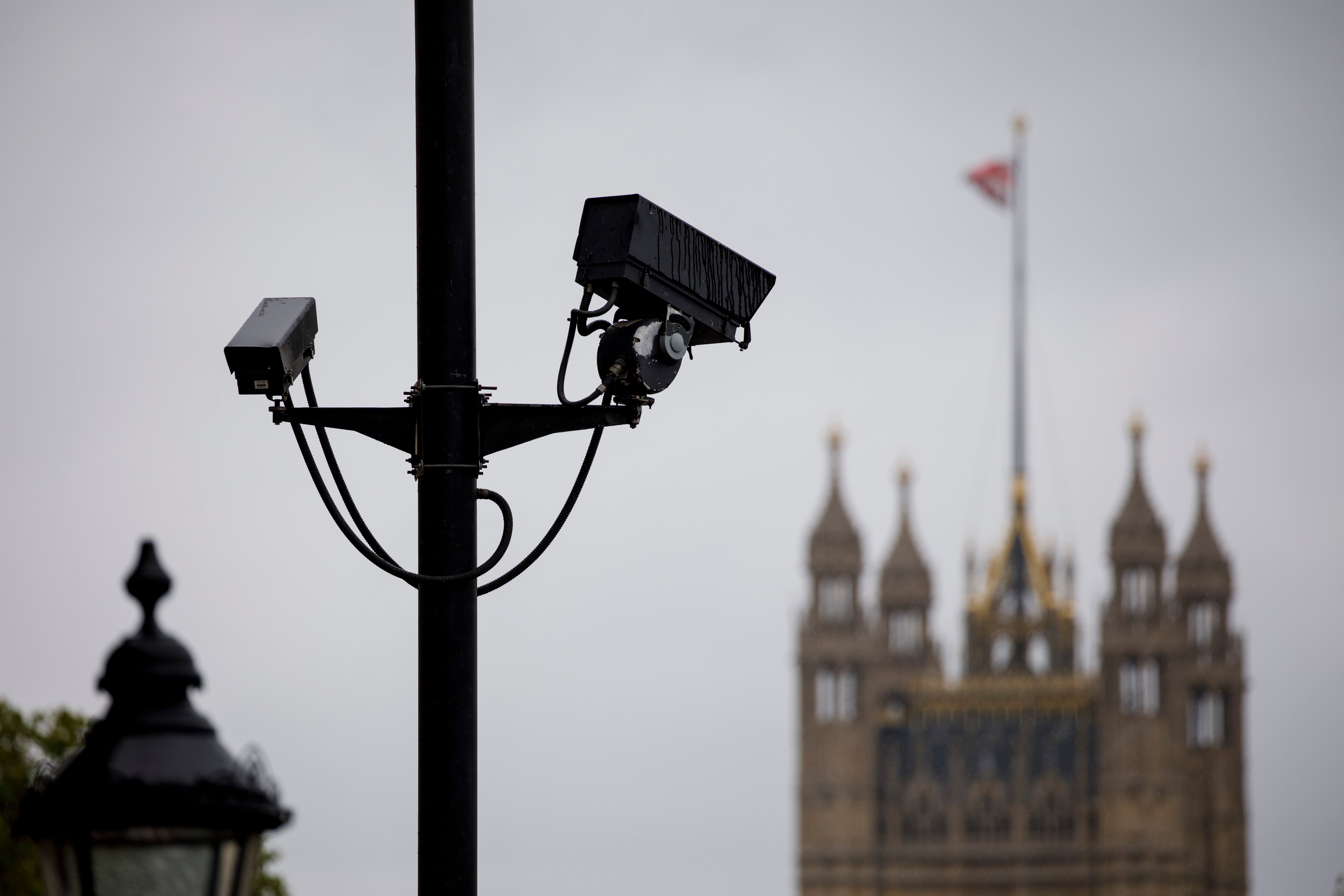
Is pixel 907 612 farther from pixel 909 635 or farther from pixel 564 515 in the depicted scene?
pixel 564 515

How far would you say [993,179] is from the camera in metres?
106

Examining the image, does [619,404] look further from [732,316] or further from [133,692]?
[133,692]

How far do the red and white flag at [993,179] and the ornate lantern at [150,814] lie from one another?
100m

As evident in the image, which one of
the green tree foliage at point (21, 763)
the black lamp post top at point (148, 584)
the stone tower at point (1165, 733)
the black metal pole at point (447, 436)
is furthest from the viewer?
the stone tower at point (1165, 733)

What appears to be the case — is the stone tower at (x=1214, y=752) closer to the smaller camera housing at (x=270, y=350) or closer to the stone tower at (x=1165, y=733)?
the stone tower at (x=1165, y=733)

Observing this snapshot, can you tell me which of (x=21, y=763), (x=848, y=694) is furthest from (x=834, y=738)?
(x=21, y=763)

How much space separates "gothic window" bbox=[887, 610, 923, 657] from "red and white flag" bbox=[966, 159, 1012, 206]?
16.6 m

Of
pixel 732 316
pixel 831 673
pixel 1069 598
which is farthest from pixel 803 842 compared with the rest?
Answer: pixel 732 316

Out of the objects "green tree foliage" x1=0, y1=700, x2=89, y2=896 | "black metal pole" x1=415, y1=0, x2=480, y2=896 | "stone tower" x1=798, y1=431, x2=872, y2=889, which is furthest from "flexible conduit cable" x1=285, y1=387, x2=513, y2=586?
"stone tower" x1=798, y1=431, x2=872, y2=889

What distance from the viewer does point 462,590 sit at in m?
7.45

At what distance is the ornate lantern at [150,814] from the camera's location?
648 cm

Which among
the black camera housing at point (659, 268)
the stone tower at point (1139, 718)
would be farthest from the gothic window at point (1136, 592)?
the black camera housing at point (659, 268)

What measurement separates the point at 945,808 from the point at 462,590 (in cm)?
9886

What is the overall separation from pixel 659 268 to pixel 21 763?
4092 centimetres
